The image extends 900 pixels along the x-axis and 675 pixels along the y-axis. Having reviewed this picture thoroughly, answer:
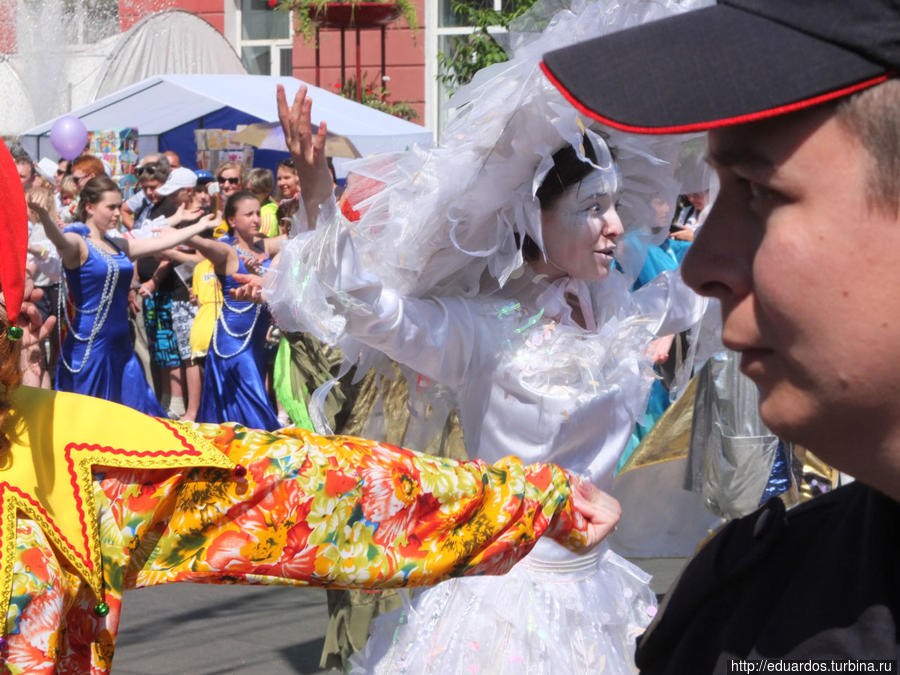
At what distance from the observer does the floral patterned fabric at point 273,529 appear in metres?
1.64

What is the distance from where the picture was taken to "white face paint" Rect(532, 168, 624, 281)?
2.95m

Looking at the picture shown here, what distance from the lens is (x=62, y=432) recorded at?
1725 millimetres

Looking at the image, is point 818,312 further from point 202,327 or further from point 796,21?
point 202,327

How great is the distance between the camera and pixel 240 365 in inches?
308

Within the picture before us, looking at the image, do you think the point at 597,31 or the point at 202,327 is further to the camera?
the point at 202,327

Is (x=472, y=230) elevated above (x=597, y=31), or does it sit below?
below

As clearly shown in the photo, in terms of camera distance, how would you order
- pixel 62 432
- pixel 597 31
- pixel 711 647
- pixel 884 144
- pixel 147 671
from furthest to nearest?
pixel 147 671
pixel 597 31
pixel 62 432
pixel 711 647
pixel 884 144

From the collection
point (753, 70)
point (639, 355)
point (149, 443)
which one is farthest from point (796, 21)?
point (639, 355)

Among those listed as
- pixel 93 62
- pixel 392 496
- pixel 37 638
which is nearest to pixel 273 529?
pixel 392 496

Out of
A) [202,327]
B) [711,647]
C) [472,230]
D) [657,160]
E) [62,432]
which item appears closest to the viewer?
[711,647]

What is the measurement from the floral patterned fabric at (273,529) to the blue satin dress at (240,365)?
19.4 ft

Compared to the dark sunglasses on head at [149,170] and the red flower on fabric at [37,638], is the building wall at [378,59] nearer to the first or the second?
the dark sunglasses on head at [149,170]

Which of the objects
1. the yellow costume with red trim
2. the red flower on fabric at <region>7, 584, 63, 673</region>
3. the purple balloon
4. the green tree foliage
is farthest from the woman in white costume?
the purple balloon

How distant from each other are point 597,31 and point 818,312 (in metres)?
1.96
